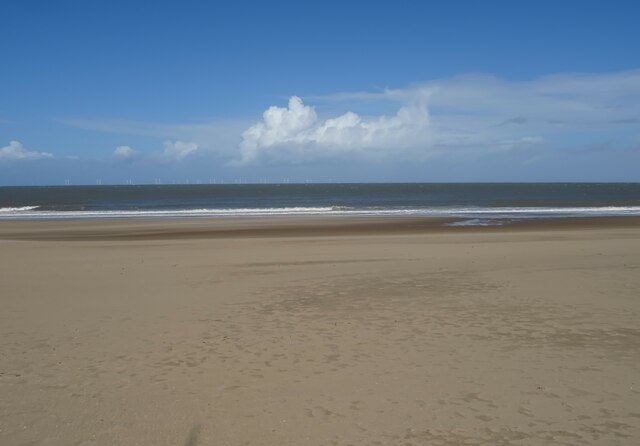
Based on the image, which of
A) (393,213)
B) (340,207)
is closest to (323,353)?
(393,213)

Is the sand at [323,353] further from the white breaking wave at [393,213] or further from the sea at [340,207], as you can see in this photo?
the white breaking wave at [393,213]

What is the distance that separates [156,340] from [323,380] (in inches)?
118

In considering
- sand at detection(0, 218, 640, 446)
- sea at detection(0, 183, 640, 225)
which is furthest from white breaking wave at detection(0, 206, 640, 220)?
sand at detection(0, 218, 640, 446)

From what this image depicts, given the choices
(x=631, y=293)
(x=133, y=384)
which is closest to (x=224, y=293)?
(x=133, y=384)

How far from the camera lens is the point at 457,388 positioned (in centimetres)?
583

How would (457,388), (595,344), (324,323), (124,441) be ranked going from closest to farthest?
(124,441), (457,388), (595,344), (324,323)

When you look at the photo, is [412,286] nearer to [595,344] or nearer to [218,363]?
[595,344]

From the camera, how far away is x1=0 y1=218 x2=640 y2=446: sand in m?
4.99

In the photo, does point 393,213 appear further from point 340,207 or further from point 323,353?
point 323,353

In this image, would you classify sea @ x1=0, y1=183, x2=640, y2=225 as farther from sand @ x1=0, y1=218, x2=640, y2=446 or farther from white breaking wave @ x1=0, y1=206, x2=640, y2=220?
sand @ x1=0, y1=218, x2=640, y2=446

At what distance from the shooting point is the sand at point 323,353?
4.99 metres

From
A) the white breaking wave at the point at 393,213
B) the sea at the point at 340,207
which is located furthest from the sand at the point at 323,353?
the white breaking wave at the point at 393,213

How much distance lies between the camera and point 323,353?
23.2ft

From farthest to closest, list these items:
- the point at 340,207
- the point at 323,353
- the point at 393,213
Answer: the point at 340,207 → the point at 393,213 → the point at 323,353
